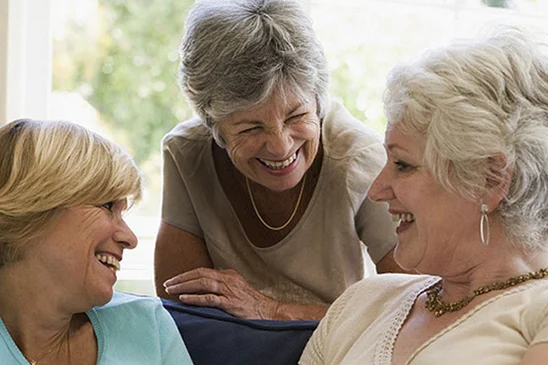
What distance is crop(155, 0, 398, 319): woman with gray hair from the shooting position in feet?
7.51

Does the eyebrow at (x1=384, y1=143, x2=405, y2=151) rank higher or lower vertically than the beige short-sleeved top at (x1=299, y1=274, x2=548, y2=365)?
higher

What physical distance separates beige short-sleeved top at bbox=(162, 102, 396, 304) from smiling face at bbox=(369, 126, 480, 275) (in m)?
0.55

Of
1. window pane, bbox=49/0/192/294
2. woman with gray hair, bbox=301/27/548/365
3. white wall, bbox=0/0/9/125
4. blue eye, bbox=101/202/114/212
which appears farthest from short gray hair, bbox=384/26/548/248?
window pane, bbox=49/0/192/294

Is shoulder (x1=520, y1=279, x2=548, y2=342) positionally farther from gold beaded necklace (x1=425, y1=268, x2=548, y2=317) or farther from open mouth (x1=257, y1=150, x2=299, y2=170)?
open mouth (x1=257, y1=150, x2=299, y2=170)

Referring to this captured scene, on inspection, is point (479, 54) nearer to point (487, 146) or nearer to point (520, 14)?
point (487, 146)

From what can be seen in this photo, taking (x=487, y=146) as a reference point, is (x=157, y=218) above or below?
below

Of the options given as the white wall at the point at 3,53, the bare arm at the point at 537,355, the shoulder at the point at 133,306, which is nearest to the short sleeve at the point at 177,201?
the shoulder at the point at 133,306

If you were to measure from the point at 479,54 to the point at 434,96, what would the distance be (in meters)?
0.12

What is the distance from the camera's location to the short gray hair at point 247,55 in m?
2.27

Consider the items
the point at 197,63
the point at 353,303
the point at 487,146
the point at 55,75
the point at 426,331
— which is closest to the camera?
the point at 487,146

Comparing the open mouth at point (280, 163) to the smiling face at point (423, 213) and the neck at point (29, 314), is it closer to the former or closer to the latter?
the smiling face at point (423, 213)

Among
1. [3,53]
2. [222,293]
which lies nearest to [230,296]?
[222,293]

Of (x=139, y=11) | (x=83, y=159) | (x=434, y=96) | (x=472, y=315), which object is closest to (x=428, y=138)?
(x=434, y=96)

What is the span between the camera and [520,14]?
4.14 metres
